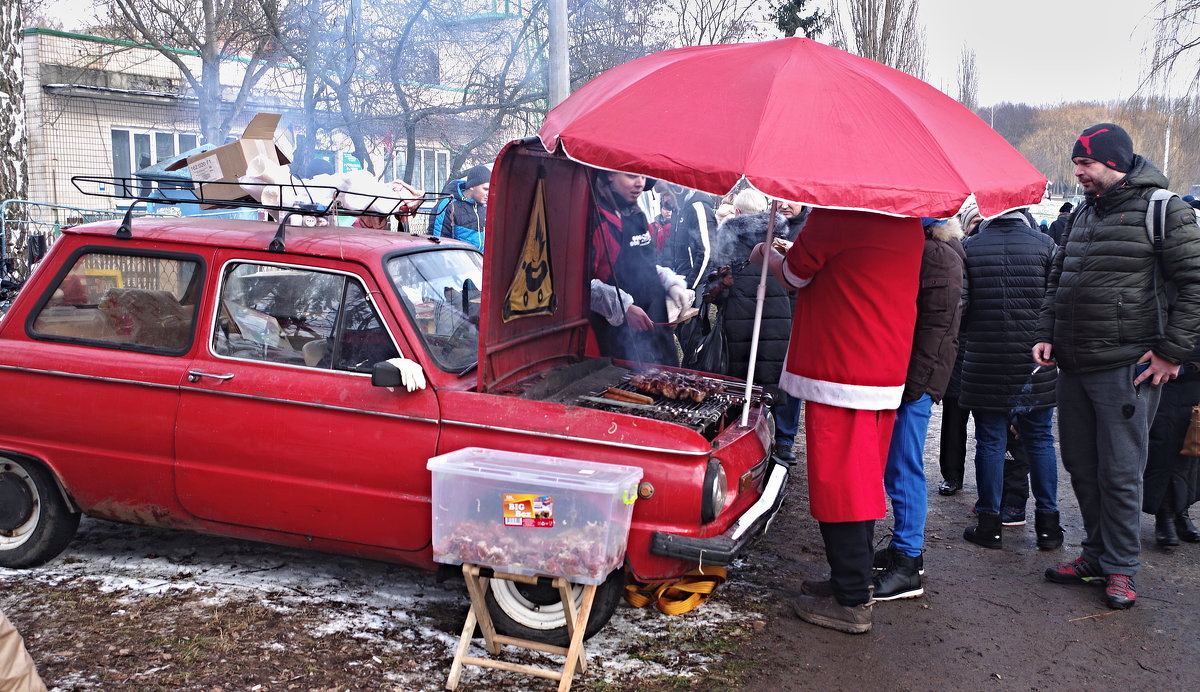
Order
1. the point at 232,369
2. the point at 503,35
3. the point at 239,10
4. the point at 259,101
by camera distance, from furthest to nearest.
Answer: the point at 259,101
the point at 239,10
the point at 503,35
the point at 232,369

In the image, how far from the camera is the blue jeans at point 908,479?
4766 millimetres

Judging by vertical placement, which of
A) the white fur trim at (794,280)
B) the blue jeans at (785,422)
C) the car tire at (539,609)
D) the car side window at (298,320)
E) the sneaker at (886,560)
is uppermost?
the white fur trim at (794,280)

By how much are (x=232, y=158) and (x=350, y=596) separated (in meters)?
2.48

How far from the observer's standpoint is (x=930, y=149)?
362 centimetres

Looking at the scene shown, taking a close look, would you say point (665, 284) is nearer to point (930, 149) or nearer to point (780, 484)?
point (780, 484)

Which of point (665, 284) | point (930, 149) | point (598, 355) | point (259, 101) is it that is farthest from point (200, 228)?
point (259, 101)

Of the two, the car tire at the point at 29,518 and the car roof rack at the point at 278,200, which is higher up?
the car roof rack at the point at 278,200

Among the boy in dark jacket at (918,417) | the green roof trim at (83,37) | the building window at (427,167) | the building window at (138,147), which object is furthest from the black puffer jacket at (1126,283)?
the building window at (138,147)

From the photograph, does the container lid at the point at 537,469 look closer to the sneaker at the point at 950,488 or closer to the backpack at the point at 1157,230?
the backpack at the point at 1157,230

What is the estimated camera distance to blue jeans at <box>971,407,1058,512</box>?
5.59 metres

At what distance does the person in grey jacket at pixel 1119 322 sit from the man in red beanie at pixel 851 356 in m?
1.14

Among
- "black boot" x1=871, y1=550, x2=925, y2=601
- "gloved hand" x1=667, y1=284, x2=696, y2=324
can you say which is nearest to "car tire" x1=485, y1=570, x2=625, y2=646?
"black boot" x1=871, y1=550, x2=925, y2=601

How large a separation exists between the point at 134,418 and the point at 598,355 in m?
2.55

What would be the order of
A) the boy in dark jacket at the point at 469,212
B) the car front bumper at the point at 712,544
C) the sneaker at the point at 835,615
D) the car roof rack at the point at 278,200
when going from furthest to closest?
the boy in dark jacket at the point at 469,212 → the car roof rack at the point at 278,200 → the sneaker at the point at 835,615 → the car front bumper at the point at 712,544
